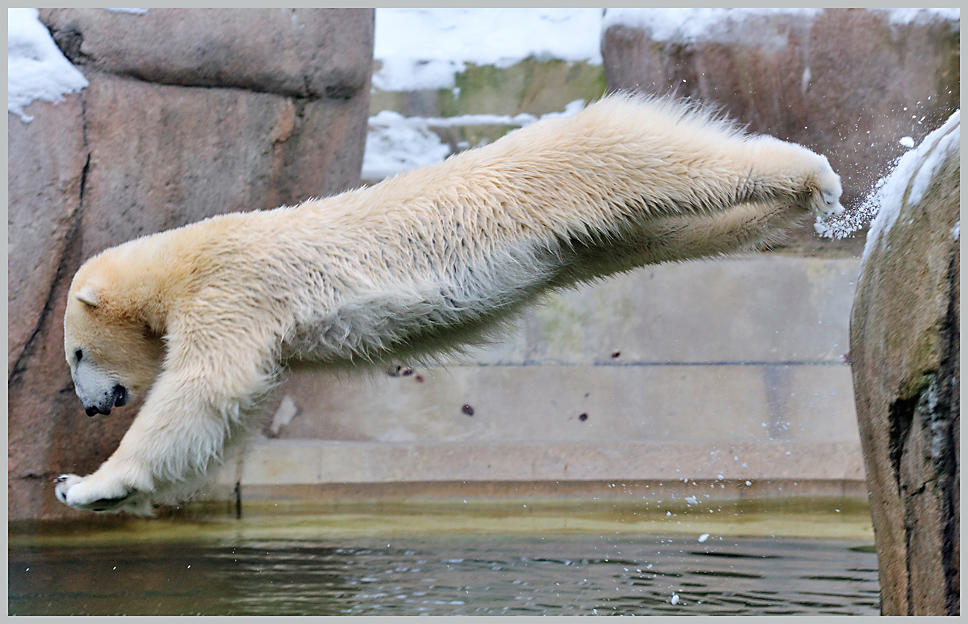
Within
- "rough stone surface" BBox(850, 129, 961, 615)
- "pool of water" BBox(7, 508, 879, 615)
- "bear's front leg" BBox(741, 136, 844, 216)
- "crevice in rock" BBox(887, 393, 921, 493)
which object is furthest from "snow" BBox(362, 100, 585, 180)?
"crevice in rock" BBox(887, 393, 921, 493)

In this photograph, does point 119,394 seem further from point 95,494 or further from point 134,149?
point 134,149

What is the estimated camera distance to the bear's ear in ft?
9.10

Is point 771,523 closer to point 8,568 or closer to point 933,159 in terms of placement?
point 933,159

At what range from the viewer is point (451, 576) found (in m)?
3.37

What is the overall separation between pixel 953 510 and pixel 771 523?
2.36m

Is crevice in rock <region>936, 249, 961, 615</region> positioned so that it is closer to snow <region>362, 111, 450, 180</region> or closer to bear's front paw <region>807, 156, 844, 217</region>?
bear's front paw <region>807, 156, 844, 217</region>

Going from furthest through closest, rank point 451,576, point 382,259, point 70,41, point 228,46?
point 228,46, point 70,41, point 451,576, point 382,259

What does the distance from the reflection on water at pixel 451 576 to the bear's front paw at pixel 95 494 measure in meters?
0.63

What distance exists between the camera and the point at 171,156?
15.4 ft

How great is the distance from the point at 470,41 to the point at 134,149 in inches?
166

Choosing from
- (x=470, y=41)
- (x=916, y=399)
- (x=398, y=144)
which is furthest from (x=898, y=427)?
(x=470, y=41)

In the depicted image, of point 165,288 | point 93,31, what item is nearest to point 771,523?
point 165,288

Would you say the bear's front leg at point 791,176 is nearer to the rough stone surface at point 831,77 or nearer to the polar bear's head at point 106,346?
the polar bear's head at point 106,346

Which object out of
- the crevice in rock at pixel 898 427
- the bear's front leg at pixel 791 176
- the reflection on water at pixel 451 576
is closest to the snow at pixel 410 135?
the reflection on water at pixel 451 576
